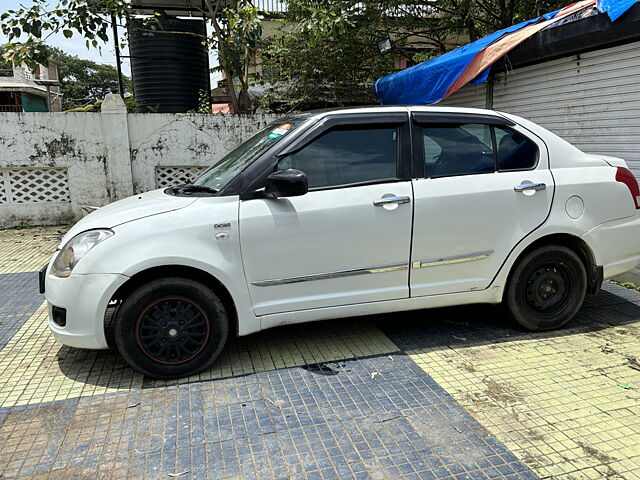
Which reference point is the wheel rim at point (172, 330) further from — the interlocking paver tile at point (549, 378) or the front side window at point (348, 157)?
the interlocking paver tile at point (549, 378)

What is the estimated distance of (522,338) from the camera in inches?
158

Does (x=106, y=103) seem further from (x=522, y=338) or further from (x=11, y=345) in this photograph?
(x=522, y=338)

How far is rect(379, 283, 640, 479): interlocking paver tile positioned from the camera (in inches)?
104

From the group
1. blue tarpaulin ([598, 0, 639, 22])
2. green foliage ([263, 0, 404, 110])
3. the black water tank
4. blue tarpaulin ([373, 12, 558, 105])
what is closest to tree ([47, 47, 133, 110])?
the black water tank

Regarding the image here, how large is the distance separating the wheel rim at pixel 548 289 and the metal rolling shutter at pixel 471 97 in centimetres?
490

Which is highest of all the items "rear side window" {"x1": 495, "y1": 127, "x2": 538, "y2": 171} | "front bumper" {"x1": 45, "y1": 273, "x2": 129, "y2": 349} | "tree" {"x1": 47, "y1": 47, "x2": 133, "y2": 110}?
"tree" {"x1": 47, "y1": 47, "x2": 133, "y2": 110}

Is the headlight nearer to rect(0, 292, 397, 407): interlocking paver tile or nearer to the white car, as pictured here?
the white car

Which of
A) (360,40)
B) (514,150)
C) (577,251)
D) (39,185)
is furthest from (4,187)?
(577,251)

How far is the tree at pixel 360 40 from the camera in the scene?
9898 millimetres

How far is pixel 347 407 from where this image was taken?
3.06m

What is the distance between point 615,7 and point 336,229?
4.12 m

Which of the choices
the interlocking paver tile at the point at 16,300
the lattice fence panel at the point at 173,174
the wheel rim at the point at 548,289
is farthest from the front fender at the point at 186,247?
the lattice fence panel at the point at 173,174

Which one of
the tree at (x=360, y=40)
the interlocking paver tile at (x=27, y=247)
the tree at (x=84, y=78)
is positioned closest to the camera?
the interlocking paver tile at (x=27, y=247)

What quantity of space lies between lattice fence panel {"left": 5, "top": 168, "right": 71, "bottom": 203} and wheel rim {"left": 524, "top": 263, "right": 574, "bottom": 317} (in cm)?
792
